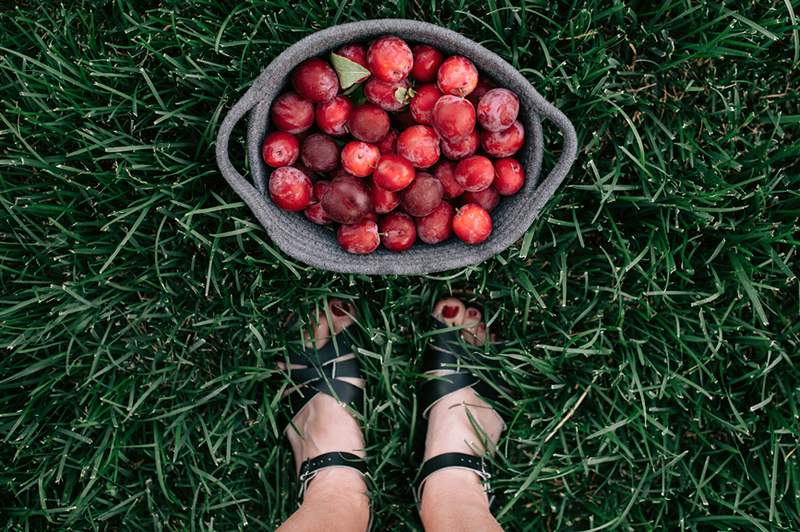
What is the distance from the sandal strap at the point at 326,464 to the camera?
2170mm

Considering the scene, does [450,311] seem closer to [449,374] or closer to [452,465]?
[449,374]

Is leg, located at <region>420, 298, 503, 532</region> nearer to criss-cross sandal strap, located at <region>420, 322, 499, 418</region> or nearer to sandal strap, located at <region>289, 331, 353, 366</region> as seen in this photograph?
criss-cross sandal strap, located at <region>420, 322, 499, 418</region>

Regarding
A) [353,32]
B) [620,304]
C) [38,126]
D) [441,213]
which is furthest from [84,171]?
[620,304]

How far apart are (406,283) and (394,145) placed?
462 mm

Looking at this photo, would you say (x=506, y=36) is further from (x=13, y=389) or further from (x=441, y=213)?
(x=13, y=389)

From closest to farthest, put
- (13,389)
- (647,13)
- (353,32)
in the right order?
(353,32)
(647,13)
(13,389)

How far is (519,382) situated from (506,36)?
1.11 m

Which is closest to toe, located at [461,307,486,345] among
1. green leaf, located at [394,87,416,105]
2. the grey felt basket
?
the grey felt basket

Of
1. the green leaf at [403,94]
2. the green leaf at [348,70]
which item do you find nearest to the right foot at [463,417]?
the green leaf at [403,94]

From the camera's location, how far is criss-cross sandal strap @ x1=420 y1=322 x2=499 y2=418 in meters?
2.22

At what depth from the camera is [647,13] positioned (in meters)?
2.07

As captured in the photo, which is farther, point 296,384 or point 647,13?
point 296,384

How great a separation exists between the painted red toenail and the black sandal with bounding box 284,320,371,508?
0.33 metres

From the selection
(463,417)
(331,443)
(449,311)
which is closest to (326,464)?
(331,443)
